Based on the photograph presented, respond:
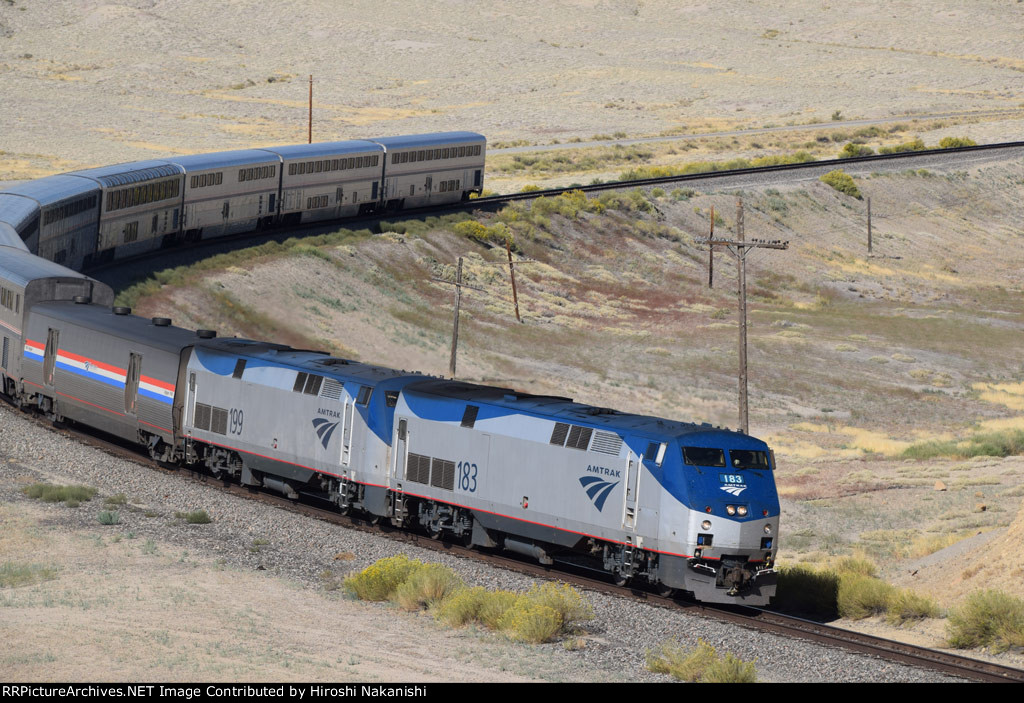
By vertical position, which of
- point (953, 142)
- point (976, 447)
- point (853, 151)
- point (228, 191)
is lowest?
point (976, 447)

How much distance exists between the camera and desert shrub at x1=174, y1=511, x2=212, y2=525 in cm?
2794

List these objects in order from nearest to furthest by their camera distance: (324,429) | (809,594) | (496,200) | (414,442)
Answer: (809,594)
(414,442)
(324,429)
(496,200)

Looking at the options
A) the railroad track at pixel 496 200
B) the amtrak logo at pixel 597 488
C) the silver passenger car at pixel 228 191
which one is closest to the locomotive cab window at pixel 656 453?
the amtrak logo at pixel 597 488

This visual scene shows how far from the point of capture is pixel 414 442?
27.8m

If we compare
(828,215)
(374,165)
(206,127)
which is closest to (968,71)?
(828,215)

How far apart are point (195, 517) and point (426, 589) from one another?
723cm

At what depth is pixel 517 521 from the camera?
1033 inches

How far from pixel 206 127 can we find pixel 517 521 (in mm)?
103962

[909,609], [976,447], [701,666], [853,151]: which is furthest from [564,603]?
[853,151]

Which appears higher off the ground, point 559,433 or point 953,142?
point 953,142

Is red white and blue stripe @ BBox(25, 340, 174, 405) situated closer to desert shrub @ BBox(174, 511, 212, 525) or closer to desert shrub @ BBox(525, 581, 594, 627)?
desert shrub @ BBox(174, 511, 212, 525)

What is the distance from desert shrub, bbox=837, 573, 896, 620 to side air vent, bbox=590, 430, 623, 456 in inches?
224

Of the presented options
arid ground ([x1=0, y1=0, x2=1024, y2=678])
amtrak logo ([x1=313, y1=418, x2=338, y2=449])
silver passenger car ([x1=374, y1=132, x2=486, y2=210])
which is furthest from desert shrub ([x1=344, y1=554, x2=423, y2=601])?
silver passenger car ([x1=374, y1=132, x2=486, y2=210])

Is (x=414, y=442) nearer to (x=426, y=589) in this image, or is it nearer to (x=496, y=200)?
(x=426, y=589)
